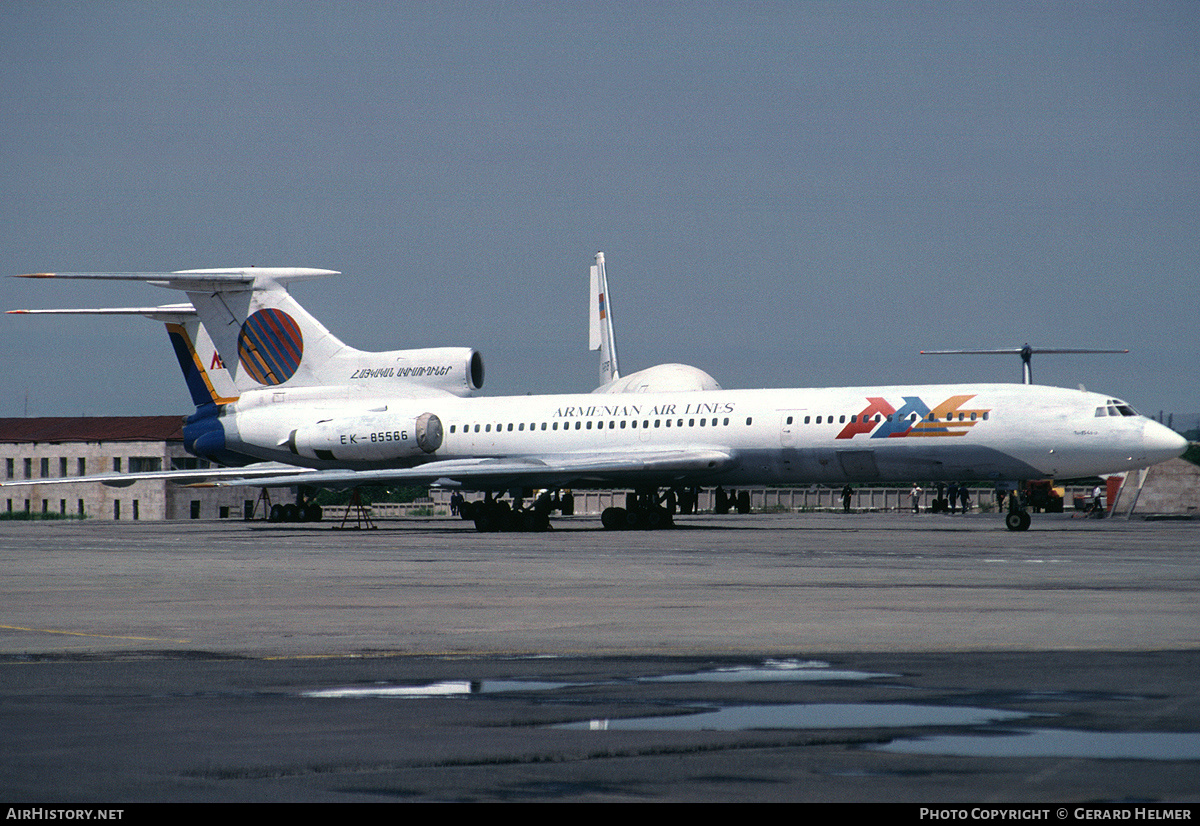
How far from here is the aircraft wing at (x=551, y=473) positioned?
4253 cm

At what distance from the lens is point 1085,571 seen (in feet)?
70.5

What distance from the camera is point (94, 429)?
93438 mm

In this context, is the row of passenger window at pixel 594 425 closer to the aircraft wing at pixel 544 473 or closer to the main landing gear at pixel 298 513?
the aircraft wing at pixel 544 473

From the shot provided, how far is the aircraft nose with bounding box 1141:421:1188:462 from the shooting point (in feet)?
124

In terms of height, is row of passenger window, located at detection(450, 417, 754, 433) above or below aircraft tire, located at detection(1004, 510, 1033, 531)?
above

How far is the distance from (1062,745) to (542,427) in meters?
40.0

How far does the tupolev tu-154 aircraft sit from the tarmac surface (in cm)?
1831

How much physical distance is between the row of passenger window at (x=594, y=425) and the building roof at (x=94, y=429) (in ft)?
147

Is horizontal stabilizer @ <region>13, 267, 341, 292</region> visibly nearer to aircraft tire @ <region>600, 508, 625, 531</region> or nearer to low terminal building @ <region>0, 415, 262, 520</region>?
aircraft tire @ <region>600, 508, 625, 531</region>

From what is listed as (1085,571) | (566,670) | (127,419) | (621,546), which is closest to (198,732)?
(566,670)

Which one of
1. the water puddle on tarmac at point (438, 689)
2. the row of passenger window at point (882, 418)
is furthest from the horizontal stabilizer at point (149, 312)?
the water puddle on tarmac at point (438, 689)

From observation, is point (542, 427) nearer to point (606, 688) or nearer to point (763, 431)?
point (763, 431)

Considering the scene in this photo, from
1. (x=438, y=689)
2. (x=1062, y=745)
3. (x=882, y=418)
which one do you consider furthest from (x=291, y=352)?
(x=1062, y=745)

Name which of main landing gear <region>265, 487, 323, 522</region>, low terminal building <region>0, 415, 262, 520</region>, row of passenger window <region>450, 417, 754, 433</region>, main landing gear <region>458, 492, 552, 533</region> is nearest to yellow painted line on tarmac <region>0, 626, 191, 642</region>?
row of passenger window <region>450, 417, 754, 433</region>
